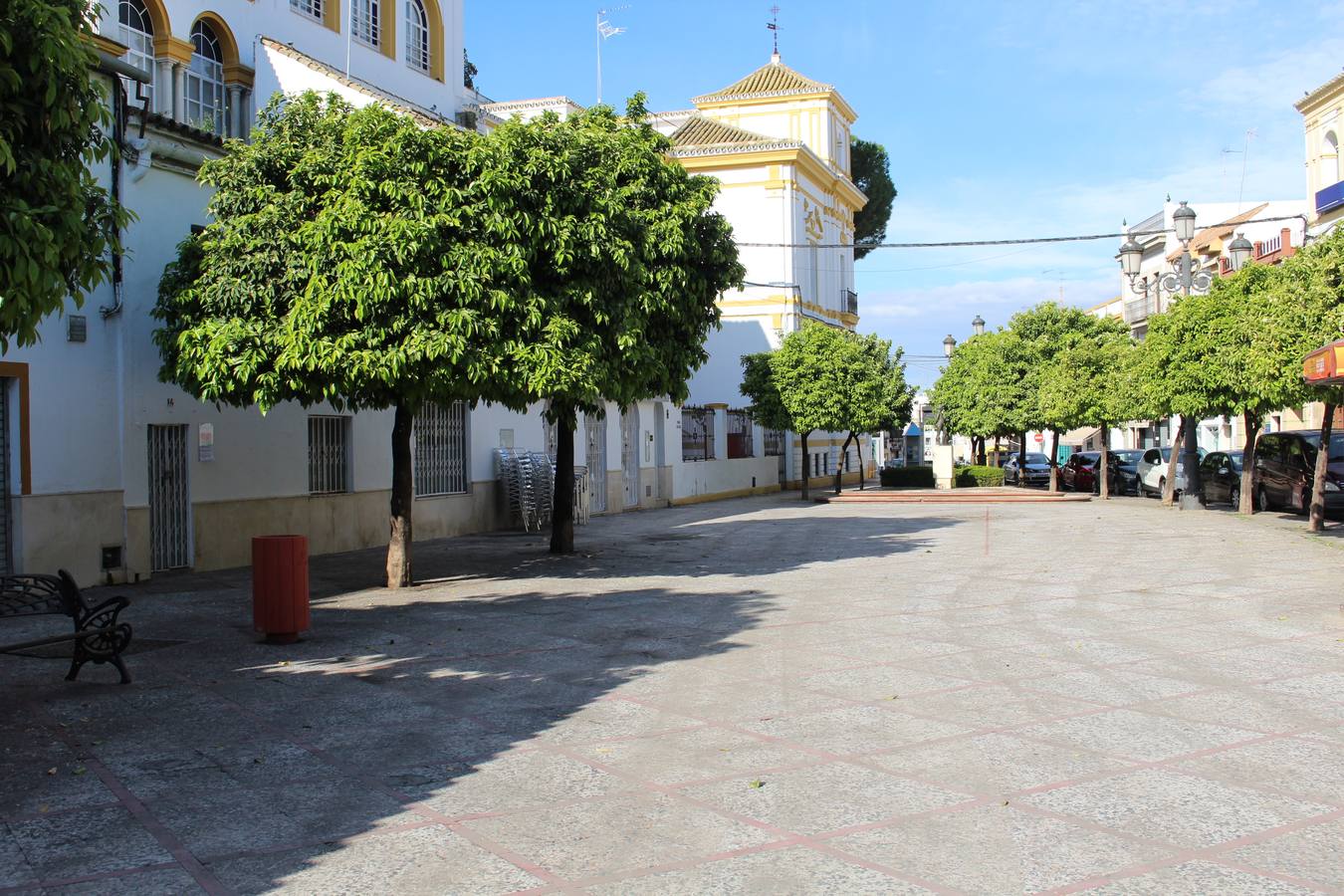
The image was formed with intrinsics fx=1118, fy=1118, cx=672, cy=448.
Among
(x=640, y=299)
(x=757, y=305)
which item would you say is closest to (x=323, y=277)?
(x=640, y=299)

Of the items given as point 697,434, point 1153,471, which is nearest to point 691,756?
point 697,434

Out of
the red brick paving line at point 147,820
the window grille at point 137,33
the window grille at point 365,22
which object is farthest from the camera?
the window grille at point 365,22

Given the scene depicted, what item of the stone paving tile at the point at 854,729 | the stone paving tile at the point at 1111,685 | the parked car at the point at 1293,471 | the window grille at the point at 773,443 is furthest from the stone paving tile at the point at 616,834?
the window grille at the point at 773,443

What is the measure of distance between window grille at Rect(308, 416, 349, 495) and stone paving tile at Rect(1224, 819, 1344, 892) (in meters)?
15.2

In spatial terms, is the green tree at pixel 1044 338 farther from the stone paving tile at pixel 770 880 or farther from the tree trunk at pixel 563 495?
the stone paving tile at pixel 770 880

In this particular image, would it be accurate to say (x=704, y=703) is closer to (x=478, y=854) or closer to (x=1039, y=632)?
(x=478, y=854)

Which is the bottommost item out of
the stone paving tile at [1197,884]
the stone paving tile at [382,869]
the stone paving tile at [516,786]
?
the stone paving tile at [1197,884]

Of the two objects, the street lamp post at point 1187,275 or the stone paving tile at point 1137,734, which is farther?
the street lamp post at point 1187,275

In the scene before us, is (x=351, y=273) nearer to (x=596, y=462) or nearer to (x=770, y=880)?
(x=770, y=880)

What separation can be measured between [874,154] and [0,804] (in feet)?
187

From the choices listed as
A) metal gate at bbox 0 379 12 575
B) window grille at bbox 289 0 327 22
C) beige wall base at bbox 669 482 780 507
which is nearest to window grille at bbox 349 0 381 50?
window grille at bbox 289 0 327 22

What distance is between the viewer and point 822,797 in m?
5.39

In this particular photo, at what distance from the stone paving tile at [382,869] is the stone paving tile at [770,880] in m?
0.47

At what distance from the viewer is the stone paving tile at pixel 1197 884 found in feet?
13.8
